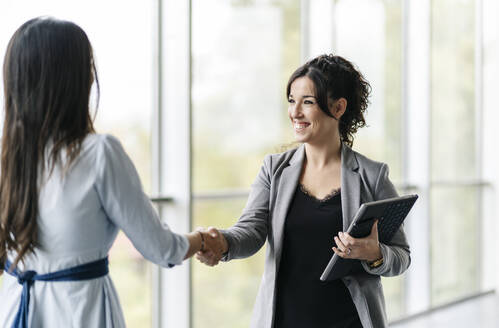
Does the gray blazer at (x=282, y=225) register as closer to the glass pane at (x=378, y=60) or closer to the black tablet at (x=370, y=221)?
the black tablet at (x=370, y=221)

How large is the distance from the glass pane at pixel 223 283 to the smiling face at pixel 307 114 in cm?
195

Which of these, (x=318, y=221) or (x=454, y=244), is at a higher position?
(x=318, y=221)

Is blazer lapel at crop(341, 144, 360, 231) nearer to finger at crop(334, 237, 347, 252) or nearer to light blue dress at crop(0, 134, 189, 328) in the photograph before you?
finger at crop(334, 237, 347, 252)

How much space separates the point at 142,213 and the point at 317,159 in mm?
890

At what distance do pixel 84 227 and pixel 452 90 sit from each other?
235 inches

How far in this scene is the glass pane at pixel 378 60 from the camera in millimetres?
5367

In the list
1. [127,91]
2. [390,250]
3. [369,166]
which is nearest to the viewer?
[390,250]

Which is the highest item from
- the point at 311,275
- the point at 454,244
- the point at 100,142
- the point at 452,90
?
the point at 452,90

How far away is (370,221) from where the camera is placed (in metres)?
2.11

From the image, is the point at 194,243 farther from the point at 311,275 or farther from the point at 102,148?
the point at 102,148

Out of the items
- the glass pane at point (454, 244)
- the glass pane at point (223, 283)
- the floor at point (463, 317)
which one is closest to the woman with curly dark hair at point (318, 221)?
the glass pane at point (223, 283)

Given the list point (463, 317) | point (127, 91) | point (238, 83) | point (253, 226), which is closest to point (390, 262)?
point (253, 226)

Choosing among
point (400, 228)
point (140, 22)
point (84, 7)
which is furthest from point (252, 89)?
point (400, 228)

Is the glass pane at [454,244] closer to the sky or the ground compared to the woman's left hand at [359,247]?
closer to the ground
